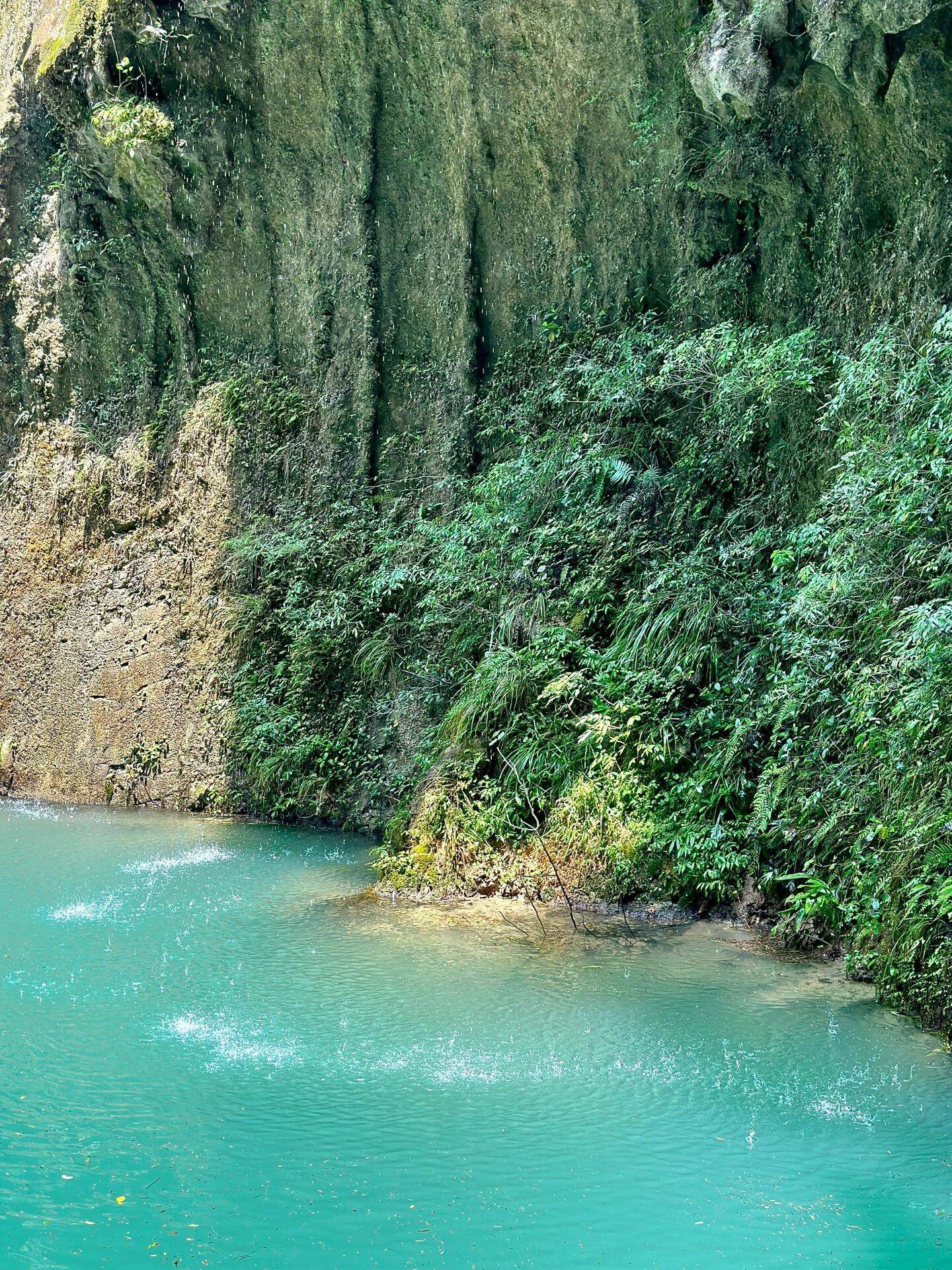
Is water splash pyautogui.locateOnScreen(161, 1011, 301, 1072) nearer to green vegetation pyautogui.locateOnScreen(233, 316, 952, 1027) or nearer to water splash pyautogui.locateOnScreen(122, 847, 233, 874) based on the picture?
green vegetation pyautogui.locateOnScreen(233, 316, 952, 1027)

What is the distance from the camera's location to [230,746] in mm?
11016

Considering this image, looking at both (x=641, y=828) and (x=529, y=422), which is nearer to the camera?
(x=641, y=828)

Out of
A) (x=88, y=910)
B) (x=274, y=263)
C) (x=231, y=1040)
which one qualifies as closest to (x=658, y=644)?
(x=231, y=1040)

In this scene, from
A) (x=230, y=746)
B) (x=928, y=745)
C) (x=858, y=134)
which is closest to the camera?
(x=928, y=745)

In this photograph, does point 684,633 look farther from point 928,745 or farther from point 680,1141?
point 680,1141

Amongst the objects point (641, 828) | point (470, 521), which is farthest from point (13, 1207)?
point (470, 521)

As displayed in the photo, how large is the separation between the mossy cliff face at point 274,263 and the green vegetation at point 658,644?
54 centimetres

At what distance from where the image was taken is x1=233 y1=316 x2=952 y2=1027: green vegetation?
608 centimetres

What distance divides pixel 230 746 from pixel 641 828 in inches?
201

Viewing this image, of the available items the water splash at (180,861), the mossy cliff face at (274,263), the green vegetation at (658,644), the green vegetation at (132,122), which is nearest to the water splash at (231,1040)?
the green vegetation at (658,644)

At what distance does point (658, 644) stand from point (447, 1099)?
386cm

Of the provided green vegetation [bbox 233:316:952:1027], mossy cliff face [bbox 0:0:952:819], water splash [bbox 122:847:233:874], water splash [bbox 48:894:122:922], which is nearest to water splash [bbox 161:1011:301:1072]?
water splash [bbox 48:894:122:922]

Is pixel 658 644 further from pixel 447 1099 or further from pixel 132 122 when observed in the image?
pixel 132 122

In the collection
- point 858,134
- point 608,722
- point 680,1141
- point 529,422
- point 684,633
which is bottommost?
point 680,1141
